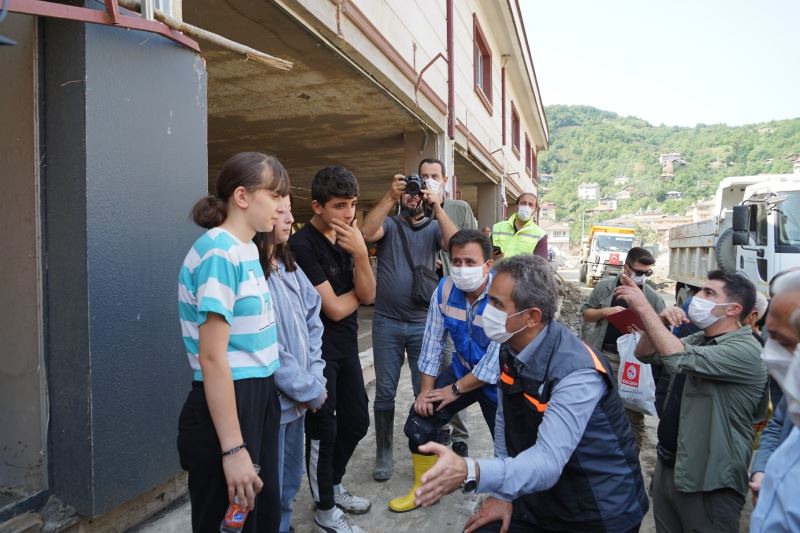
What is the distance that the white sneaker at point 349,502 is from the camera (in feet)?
9.55

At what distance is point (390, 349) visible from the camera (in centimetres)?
336

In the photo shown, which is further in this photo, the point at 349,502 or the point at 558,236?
the point at 558,236

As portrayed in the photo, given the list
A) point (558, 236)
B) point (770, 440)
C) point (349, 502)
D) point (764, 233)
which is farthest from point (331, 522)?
point (558, 236)

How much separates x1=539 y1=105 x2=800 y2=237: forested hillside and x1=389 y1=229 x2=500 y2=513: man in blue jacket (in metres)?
80.7

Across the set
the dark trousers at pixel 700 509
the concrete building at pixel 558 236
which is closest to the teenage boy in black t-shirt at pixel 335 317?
the dark trousers at pixel 700 509

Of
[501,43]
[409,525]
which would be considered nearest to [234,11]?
[409,525]

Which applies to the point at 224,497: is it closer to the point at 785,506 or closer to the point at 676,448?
the point at 785,506

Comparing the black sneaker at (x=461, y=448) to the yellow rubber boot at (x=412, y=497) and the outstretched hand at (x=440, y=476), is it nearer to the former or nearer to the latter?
the yellow rubber boot at (x=412, y=497)

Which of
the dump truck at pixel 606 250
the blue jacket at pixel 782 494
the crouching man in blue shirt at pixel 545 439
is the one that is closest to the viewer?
the blue jacket at pixel 782 494

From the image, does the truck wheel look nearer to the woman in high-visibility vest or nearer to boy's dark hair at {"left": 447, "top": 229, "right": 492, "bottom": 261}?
the woman in high-visibility vest

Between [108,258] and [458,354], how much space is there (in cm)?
182

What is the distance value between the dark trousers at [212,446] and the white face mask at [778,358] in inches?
60.2

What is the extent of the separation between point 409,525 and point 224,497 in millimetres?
1495

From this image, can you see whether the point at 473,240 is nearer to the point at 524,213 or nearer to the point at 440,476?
the point at 440,476
